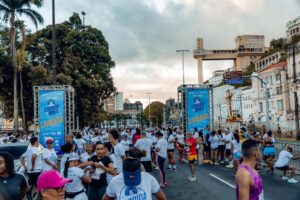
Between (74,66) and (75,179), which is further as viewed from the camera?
(74,66)

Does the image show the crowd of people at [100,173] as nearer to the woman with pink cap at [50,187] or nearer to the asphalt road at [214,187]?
the woman with pink cap at [50,187]

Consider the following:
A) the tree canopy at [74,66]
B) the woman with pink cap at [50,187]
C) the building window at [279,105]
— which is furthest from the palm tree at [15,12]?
the building window at [279,105]

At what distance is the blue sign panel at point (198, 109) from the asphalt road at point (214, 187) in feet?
23.7

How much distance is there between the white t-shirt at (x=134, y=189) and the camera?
14.4 feet

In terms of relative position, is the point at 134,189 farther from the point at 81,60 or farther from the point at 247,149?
the point at 81,60

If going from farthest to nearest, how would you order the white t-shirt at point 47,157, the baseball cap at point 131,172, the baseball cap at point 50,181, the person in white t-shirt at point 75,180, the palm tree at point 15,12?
the palm tree at point 15,12, the white t-shirt at point 47,157, the person in white t-shirt at point 75,180, the baseball cap at point 131,172, the baseball cap at point 50,181

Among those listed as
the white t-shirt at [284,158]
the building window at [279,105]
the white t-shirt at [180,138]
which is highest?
the building window at [279,105]

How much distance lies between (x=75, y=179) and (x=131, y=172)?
261cm

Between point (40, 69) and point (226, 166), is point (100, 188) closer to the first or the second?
point (226, 166)

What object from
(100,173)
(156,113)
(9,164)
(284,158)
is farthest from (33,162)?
(156,113)

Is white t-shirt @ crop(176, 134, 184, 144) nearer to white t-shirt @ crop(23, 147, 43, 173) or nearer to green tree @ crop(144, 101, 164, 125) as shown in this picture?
white t-shirt @ crop(23, 147, 43, 173)

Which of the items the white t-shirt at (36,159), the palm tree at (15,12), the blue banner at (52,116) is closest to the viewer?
the white t-shirt at (36,159)

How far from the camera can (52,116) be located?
20828mm

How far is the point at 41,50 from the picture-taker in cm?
3806
